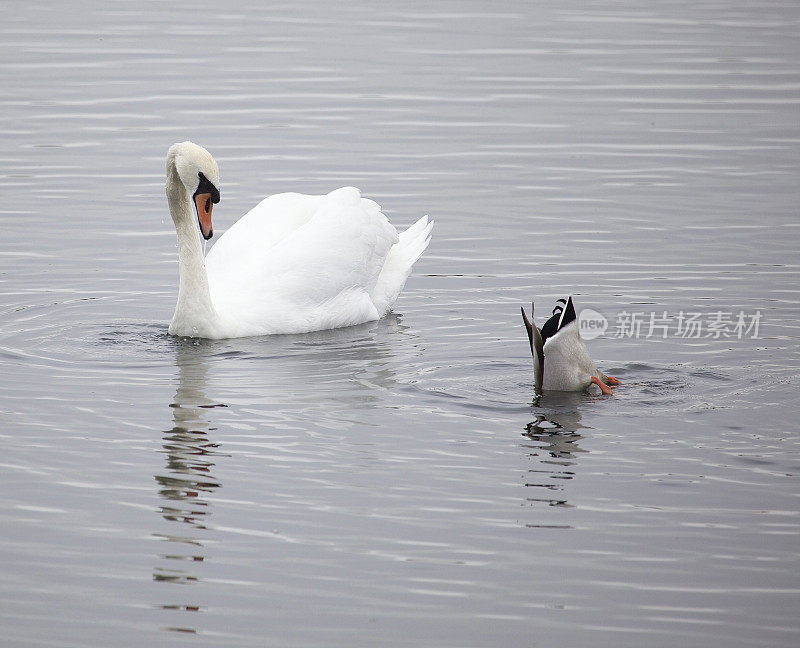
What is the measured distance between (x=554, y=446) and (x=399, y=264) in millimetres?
4806

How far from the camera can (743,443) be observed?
8.73 metres

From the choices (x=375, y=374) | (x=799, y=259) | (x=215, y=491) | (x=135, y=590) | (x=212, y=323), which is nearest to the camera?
(x=135, y=590)

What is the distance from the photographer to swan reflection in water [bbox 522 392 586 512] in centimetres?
809

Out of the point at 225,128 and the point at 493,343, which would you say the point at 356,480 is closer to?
the point at 493,343

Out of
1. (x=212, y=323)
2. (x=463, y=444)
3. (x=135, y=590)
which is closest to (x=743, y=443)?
(x=463, y=444)

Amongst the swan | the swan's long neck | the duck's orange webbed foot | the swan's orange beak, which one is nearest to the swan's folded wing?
the swan

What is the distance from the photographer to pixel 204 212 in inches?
464

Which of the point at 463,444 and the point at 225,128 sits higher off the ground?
the point at 225,128

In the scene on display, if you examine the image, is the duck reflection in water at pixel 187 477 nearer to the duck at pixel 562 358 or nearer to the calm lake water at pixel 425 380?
the calm lake water at pixel 425 380

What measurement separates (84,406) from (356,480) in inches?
92.6

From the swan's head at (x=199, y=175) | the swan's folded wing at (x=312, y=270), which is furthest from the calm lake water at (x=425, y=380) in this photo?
the swan's head at (x=199, y=175)

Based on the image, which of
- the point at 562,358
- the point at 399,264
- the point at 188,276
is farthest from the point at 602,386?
the point at 399,264

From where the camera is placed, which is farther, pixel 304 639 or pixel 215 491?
pixel 215 491

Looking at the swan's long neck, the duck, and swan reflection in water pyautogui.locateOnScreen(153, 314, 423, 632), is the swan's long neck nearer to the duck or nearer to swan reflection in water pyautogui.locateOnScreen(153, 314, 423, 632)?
swan reflection in water pyautogui.locateOnScreen(153, 314, 423, 632)
